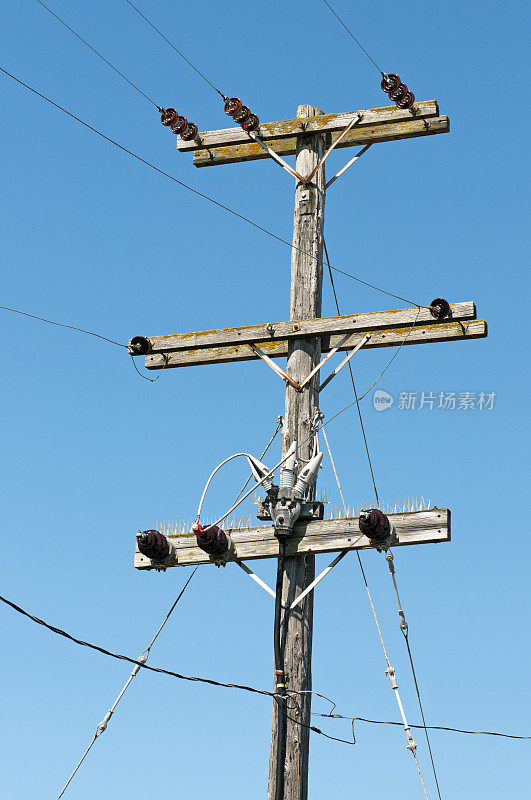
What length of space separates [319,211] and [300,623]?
12.8 ft

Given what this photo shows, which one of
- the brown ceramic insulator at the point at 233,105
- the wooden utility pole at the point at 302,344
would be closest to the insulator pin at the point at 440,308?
the wooden utility pole at the point at 302,344

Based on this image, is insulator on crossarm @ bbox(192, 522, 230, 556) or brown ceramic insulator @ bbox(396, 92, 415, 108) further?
brown ceramic insulator @ bbox(396, 92, 415, 108)

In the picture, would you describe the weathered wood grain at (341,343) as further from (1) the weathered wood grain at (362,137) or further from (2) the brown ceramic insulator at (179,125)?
(2) the brown ceramic insulator at (179,125)

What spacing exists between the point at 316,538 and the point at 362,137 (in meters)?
4.11

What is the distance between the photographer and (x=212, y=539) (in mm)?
10836

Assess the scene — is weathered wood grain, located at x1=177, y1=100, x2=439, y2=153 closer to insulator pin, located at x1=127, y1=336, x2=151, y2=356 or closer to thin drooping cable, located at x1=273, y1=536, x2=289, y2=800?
insulator pin, located at x1=127, y1=336, x2=151, y2=356

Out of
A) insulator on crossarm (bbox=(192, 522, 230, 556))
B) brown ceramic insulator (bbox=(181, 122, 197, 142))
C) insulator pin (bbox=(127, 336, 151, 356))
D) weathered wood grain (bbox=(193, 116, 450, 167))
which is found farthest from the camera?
brown ceramic insulator (bbox=(181, 122, 197, 142))

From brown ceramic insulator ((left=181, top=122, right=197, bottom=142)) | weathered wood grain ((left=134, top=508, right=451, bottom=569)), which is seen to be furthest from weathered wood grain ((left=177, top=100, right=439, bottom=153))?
weathered wood grain ((left=134, top=508, right=451, bottom=569))

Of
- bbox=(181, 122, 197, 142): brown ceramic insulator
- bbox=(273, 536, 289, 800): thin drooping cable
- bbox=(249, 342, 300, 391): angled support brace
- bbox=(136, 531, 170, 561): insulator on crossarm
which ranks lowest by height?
bbox=(273, 536, 289, 800): thin drooping cable

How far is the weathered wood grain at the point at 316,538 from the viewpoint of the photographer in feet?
33.8

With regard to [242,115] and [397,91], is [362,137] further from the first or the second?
[242,115]

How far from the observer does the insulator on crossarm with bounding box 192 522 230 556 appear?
1084 centimetres

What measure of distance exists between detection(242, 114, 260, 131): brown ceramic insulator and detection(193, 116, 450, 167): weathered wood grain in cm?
17

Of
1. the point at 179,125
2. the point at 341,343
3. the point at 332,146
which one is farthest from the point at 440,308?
the point at 179,125
